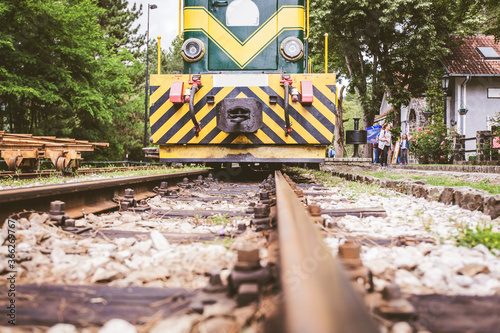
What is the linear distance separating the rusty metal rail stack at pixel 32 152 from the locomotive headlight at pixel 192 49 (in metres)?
3.17

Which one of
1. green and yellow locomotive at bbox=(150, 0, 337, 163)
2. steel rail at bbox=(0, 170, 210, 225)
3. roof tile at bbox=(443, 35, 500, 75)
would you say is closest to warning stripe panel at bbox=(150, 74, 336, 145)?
green and yellow locomotive at bbox=(150, 0, 337, 163)

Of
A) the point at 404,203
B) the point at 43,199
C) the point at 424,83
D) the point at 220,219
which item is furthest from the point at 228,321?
the point at 424,83

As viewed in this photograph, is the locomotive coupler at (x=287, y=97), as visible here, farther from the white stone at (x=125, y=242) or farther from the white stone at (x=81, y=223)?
the white stone at (x=125, y=242)

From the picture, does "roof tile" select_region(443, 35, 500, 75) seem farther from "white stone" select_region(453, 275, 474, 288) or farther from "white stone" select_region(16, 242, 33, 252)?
"white stone" select_region(16, 242, 33, 252)

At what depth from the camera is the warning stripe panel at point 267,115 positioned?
17.2 ft

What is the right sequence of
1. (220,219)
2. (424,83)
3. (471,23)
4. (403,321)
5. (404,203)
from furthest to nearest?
(424,83) → (471,23) → (404,203) → (220,219) → (403,321)

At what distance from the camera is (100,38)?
15.2 meters

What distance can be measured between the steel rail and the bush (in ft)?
45.0

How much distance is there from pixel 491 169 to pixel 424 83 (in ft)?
43.1

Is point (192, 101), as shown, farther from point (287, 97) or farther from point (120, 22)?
point (120, 22)

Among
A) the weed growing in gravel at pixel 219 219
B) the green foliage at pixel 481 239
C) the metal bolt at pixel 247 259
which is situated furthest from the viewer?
the weed growing in gravel at pixel 219 219

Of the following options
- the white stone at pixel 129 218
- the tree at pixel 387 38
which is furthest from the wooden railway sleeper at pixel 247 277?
the tree at pixel 387 38

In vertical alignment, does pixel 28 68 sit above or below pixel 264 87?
above

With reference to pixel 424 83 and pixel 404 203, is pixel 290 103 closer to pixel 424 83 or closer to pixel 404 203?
pixel 404 203
